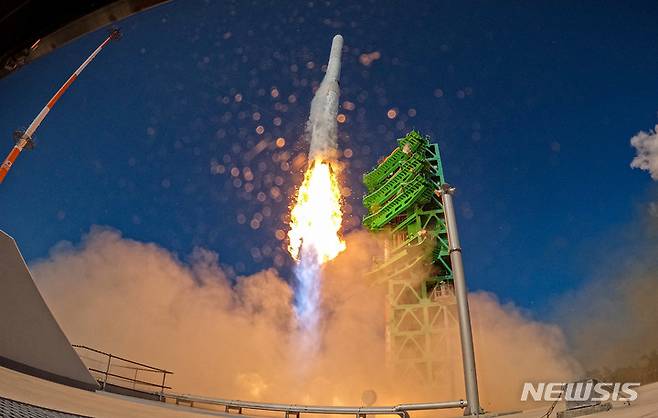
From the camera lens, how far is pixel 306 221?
26.6 metres

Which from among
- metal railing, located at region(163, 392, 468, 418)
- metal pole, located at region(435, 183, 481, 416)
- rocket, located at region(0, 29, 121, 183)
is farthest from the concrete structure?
rocket, located at region(0, 29, 121, 183)

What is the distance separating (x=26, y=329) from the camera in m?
7.66

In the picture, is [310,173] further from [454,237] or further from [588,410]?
[588,410]

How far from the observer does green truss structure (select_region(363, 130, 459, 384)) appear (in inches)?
1154

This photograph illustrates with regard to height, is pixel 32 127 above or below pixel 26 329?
above

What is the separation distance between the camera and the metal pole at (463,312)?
6.15 metres

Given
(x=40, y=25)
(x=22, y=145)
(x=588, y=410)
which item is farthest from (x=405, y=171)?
(x=40, y=25)

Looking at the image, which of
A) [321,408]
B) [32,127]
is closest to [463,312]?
[321,408]

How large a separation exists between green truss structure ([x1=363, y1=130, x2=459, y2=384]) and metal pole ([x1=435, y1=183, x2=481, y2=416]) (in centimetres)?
2339

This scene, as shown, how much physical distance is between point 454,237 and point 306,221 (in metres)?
19.6

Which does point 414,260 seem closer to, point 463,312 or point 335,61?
point 335,61

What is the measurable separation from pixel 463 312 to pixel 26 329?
332 inches

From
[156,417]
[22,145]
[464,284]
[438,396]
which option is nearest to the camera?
[156,417]

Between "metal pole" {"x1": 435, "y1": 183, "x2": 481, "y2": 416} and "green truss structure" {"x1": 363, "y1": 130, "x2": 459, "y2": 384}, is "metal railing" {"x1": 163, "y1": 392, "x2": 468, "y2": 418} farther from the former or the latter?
"green truss structure" {"x1": 363, "y1": 130, "x2": 459, "y2": 384}
